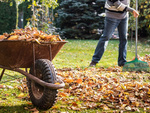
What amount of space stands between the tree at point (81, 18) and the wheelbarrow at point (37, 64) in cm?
1027

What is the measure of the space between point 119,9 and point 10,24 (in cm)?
1118

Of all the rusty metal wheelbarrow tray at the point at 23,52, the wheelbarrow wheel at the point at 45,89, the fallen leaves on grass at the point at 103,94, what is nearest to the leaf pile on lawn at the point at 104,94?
the fallen leaves on grass at the point at 103,94

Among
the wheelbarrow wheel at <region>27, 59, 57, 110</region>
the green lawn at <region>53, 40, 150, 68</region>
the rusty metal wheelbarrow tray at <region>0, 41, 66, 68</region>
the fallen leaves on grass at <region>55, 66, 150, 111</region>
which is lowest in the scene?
the green lawn at <region>53, 40, 150, 68</region>

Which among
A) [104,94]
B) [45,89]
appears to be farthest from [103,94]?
[45,89]

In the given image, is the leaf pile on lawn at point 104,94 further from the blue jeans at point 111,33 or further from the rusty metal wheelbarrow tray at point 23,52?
the blue jeans at point 111,33

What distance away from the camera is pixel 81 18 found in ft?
42.9

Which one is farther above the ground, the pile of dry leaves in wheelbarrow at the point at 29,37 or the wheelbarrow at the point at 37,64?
the pile of dry leaves in wheelbarrow at the point at 29,37

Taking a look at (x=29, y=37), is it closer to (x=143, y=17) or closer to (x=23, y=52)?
(x=23, y=52)

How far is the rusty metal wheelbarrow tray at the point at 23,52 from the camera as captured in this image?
7.37 feet

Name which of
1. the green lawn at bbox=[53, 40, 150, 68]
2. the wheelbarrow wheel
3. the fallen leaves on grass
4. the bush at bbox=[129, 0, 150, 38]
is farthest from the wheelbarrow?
the bush at bbox=[129, 0, 150, 38]

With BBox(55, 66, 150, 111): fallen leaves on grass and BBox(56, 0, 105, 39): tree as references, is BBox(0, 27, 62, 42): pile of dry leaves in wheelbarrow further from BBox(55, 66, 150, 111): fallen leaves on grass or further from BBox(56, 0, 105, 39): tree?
BBox(56, 0, 105, 39): tree

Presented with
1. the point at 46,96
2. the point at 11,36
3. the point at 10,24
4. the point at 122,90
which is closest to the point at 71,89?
the point at 122,90

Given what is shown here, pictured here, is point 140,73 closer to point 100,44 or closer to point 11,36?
A: point 100,44

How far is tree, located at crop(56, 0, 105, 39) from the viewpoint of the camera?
12852mm
